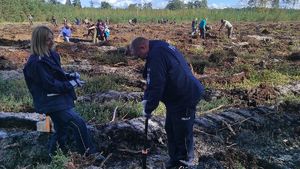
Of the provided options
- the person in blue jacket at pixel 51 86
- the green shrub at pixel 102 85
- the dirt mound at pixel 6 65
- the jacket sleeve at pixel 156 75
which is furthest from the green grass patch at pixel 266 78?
the dirt mound at pixel 6 65

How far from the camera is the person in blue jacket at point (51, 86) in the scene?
4.28 meters

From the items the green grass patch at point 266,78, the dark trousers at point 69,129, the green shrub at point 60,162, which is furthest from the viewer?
the green grass patch at point 266,78

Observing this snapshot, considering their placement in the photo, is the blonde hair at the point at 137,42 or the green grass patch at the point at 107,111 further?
the green grass patch at the point at 107,111

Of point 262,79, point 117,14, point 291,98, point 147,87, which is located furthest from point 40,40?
point 117,14

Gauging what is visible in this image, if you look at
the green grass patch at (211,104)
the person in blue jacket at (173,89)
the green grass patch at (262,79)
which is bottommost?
the green grass patch at (262,79)

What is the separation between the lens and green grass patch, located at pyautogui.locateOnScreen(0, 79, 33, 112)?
6.89 metres

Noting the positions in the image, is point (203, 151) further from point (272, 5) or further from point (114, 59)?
point (272, 5)

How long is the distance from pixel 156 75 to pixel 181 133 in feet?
2.77

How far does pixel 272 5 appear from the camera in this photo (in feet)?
209

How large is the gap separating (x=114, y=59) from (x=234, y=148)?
8683mm

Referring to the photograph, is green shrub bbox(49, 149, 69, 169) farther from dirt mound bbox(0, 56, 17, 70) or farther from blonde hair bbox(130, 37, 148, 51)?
dirt mound bbox(0, 56, 17, 70)

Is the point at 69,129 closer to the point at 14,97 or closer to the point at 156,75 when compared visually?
the point at 156,75

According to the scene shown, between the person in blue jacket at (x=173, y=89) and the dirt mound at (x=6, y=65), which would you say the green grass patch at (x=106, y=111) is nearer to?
the person in blue jacket at (x=173, y=89)

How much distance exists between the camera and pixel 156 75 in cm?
421
